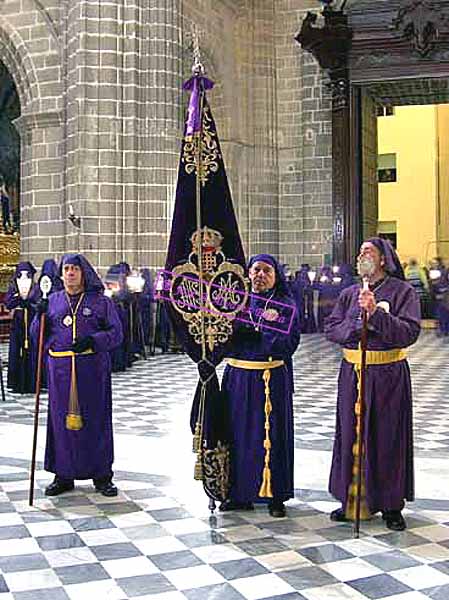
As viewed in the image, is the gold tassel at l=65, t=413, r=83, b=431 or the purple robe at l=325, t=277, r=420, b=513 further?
the gold tassel at l=65, t=413, r=83, b=431

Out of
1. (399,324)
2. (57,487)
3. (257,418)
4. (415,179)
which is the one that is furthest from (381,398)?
(415,179)

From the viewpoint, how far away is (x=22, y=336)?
1162 cm

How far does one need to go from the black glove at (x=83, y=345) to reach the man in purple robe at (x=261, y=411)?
1062 millimetres

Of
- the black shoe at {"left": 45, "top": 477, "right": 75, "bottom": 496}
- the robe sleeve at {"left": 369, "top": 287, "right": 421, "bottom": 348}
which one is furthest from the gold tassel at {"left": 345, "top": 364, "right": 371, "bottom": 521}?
the black shoe at {"left": 45, "top": 477, "right": 75, "bottom": 496}

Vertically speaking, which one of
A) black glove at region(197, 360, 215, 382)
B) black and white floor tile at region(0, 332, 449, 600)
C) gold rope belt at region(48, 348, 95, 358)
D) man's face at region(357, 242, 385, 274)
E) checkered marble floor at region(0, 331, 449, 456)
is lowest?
checkered marble floor at region(0, 331, 449, 456)

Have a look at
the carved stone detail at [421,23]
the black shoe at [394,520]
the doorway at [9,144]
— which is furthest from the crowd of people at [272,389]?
the doorway at [9,144]

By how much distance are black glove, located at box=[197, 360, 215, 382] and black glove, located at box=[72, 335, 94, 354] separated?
0.95 m

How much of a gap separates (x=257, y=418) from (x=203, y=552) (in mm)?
1003

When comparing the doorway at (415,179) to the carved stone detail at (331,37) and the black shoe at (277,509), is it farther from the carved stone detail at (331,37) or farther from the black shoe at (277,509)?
the black shoe at (277,509)

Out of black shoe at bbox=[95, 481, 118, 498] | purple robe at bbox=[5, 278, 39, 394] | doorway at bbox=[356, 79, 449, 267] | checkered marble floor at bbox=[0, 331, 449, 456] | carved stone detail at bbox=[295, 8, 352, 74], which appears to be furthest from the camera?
doorway at bbox=[356, 79, 449, 267]

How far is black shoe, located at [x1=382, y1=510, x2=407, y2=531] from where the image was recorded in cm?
532

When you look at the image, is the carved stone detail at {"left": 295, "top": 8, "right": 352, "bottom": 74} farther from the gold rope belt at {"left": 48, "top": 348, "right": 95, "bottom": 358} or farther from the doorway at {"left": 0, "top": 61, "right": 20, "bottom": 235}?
the gold rope belt at {"left": 48, "top": 348, "right": 95, "bottom": 358}

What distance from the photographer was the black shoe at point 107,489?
614 centimetres

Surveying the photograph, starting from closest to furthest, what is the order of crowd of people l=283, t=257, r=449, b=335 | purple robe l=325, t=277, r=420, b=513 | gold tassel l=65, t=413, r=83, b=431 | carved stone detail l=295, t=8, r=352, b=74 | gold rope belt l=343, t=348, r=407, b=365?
purple robe l=325, t=277, r=420, b=513 < gold rope belt l=343, t=348, r=407, b=365 < gold tassel l=65, t=413, r=83, b=431 < carved stone detail l=295, t=8, r=352, b=74 < crowd of people l=283, t=257, r=449, b=335
